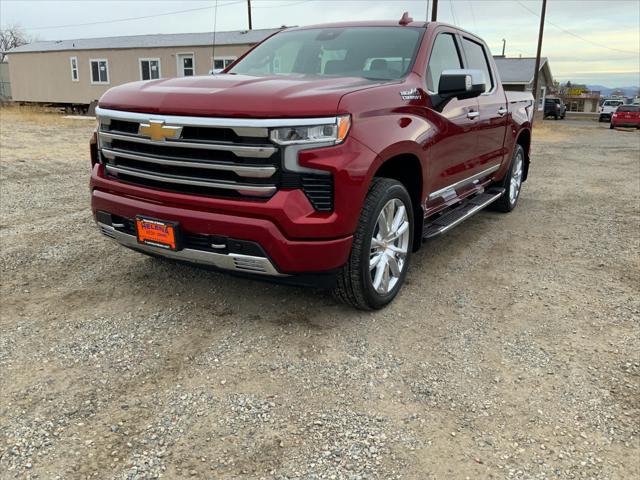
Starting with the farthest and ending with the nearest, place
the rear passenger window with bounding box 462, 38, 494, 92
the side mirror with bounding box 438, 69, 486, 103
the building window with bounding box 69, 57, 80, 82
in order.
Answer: the building window with bounding box 69, 57, 80, 82, the rear passenger window with bounding box 462, 38, 494, 92, the side mirror with bounding box 438, 69, 486, 103

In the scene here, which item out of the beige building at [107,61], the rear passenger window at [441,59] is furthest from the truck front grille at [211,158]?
the beige building at [107,61]

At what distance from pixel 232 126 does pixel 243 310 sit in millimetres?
1340

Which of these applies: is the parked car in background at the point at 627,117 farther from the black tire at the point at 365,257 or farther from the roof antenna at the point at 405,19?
the black tire at the point at 365,257

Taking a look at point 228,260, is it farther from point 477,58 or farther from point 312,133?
point 477,58

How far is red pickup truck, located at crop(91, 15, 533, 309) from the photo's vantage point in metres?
2.96

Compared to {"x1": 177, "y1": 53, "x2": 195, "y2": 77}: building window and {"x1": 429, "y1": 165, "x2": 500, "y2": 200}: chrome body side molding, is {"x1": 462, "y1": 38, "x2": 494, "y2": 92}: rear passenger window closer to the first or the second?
{"x1": 429, "y1": 165, "x2": 500, "y2": 200}: chrome body side molding

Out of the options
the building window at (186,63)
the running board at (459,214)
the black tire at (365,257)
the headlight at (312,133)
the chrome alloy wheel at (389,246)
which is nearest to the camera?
the headlight at (312,133)

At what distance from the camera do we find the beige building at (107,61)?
26.1 metres

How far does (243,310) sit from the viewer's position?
3.71m

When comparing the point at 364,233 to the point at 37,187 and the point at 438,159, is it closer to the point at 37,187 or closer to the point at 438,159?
the point at 438,159

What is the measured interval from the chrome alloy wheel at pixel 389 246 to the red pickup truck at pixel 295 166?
10mm

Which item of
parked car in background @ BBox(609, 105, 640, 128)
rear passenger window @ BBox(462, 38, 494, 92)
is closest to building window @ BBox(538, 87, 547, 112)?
parked car in background @ BBox(609, 105, 640, 128)

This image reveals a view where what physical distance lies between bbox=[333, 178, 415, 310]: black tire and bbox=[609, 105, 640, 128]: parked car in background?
3050cm

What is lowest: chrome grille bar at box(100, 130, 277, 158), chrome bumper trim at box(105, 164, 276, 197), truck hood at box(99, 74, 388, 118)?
chrome bumper trim at box(105, 164, 276, 197)
